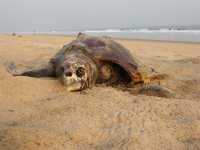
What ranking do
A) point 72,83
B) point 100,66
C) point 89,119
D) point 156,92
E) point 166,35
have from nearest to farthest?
point 89,119
point 72,83
point 156,92
point 100,66
point 166,35

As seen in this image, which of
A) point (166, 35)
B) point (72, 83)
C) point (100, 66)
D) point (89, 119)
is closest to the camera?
point (89, 119)

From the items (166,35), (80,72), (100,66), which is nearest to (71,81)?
(80,72)

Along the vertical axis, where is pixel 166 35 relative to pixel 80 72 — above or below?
below

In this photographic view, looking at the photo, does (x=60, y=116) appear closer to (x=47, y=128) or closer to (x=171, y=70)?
(x=47, y=128)

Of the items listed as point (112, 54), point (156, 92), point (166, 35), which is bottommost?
point (166, 35)

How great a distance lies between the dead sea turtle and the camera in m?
4.12

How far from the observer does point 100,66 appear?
15.5 ft

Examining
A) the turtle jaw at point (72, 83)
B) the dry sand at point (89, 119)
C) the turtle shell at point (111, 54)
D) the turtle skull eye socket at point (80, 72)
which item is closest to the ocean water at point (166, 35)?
the turtle shell at point (111, 54)

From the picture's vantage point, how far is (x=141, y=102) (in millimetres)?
3463

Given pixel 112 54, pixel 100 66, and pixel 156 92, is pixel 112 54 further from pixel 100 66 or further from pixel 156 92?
pixel 156 92

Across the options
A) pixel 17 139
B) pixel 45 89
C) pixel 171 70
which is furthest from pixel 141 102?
pixel 171 70

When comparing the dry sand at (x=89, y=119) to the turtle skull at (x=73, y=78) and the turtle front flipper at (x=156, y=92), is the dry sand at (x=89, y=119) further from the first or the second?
the turtle front flipper at (x=156, y=92)

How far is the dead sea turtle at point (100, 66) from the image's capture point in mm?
4117

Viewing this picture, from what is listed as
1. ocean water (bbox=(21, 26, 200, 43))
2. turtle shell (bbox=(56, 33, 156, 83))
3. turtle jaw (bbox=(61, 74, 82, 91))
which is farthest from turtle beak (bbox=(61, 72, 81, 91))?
ocean water (bbox=(21, 26, 200, 43))
